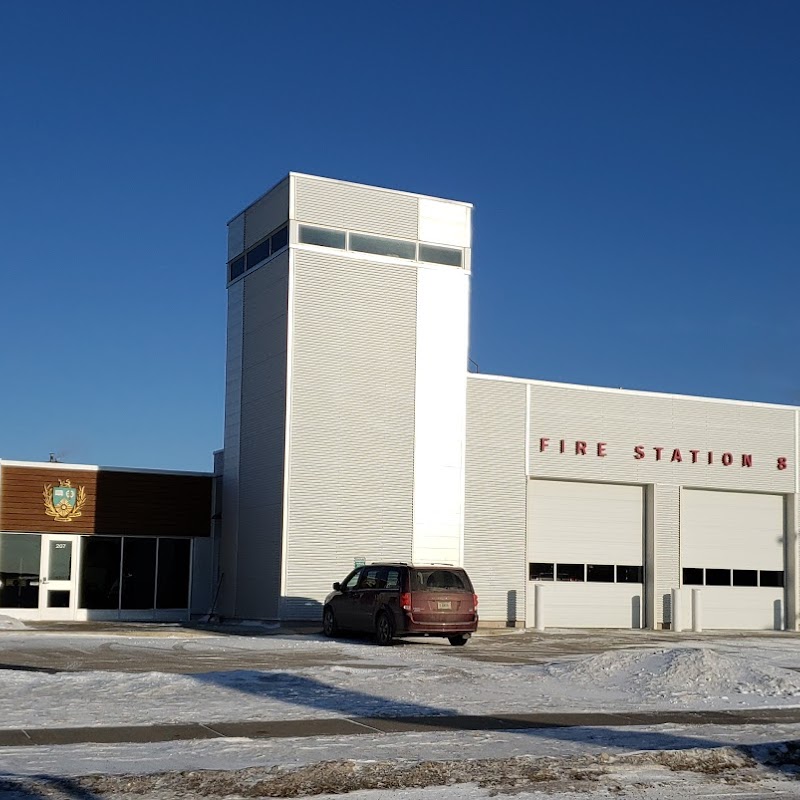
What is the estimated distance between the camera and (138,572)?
32625 millimetres

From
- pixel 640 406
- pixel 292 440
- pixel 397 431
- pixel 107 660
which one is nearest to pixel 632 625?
pixel 640 406

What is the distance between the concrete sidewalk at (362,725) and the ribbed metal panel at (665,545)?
69.1ft

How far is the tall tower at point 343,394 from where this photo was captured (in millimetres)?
30797

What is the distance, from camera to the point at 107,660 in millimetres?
18938

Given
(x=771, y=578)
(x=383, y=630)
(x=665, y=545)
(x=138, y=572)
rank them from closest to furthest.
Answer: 1. (x=383, y=630)
2. (x=138, y=572)
3. (x=665, y=545)
4. (x=771, y=578)

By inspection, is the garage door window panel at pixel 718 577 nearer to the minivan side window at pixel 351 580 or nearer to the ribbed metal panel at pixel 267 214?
the minivan side window at pixel 351 580

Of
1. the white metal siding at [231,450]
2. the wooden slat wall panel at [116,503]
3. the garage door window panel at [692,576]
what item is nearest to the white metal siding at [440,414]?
the white metal siding at [231,450]

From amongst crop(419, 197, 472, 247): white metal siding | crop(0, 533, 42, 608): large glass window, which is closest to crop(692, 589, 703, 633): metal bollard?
crop(419, 197, 472, 247): white metal siding

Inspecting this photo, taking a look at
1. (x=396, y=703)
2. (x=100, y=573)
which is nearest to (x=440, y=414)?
(x=100, y=573)

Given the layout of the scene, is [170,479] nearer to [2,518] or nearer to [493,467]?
[2,518]

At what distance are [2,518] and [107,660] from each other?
525 inches

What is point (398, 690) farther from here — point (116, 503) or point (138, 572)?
point (138, 572)

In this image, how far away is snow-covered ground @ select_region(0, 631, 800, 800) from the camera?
10055mm

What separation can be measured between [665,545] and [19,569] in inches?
704
